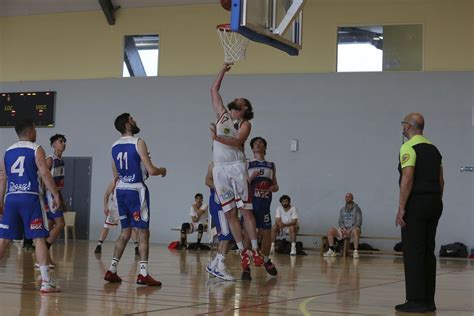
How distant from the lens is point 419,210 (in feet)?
22.2

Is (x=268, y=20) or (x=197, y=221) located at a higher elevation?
(x=268, y=20)

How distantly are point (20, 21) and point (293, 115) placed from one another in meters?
9.39

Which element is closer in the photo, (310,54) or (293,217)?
(293,217)

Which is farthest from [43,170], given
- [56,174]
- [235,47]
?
[235,47]

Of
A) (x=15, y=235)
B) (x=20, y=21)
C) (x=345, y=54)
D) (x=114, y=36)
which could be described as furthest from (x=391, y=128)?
(x=15, y=235)

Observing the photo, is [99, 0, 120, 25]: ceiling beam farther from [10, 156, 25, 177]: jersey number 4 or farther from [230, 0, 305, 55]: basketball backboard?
[10, 156, 25, 177]: jersey number 4

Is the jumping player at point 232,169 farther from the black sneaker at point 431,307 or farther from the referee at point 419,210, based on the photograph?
the black sneaker at point 431,307

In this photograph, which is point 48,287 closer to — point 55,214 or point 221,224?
point 221,224

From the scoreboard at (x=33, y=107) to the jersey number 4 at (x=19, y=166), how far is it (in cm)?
1618

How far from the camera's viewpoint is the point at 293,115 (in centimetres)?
2086

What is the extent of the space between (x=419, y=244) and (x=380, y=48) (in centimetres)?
1428

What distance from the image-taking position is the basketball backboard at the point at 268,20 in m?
7.89

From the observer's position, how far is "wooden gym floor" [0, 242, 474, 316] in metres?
6.14

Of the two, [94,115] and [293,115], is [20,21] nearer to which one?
Result: [94,115]
